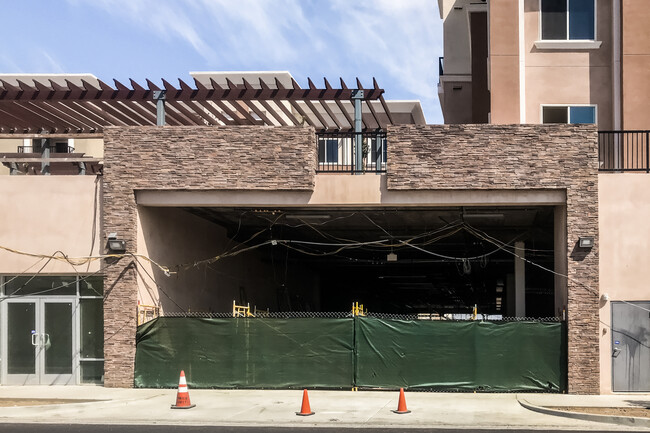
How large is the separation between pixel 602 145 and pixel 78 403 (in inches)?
624

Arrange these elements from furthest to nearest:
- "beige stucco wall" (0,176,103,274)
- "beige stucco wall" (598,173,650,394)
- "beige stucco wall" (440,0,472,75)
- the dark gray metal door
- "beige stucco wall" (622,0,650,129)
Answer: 1. "beige stucco wall" (440,0,472,75)
2. "beige stucco wall" (622,0,650,129)
3. "beige stucco wall" (0,176,103,274)
4. "beige stucco wall" (598,173,650,394)
5. the dark gray metal door

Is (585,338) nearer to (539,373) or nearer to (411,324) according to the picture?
(539,373)

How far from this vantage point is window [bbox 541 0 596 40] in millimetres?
25047

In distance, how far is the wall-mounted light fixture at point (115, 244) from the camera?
828 inches

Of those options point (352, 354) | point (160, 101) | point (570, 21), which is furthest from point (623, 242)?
point (160, 101)

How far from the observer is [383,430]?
15148 mm

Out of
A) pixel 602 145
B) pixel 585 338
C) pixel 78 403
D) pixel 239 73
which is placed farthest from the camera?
pixel 239 73

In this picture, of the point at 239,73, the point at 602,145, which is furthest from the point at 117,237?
the point at 239,73

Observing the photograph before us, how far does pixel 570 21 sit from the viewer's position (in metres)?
25.1

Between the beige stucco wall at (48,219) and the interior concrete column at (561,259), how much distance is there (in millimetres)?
11657

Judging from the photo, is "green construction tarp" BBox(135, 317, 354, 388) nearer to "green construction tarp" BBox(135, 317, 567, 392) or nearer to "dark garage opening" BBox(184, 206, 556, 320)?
"green construction tarp" BBox(135, 317, 567, 392)

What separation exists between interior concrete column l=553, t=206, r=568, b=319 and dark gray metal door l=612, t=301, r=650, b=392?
3.97ft

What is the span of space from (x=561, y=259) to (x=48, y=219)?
13038 millimetres

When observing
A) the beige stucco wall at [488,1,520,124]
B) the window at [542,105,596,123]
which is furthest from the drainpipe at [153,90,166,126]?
the window at [542,105,596,123]
